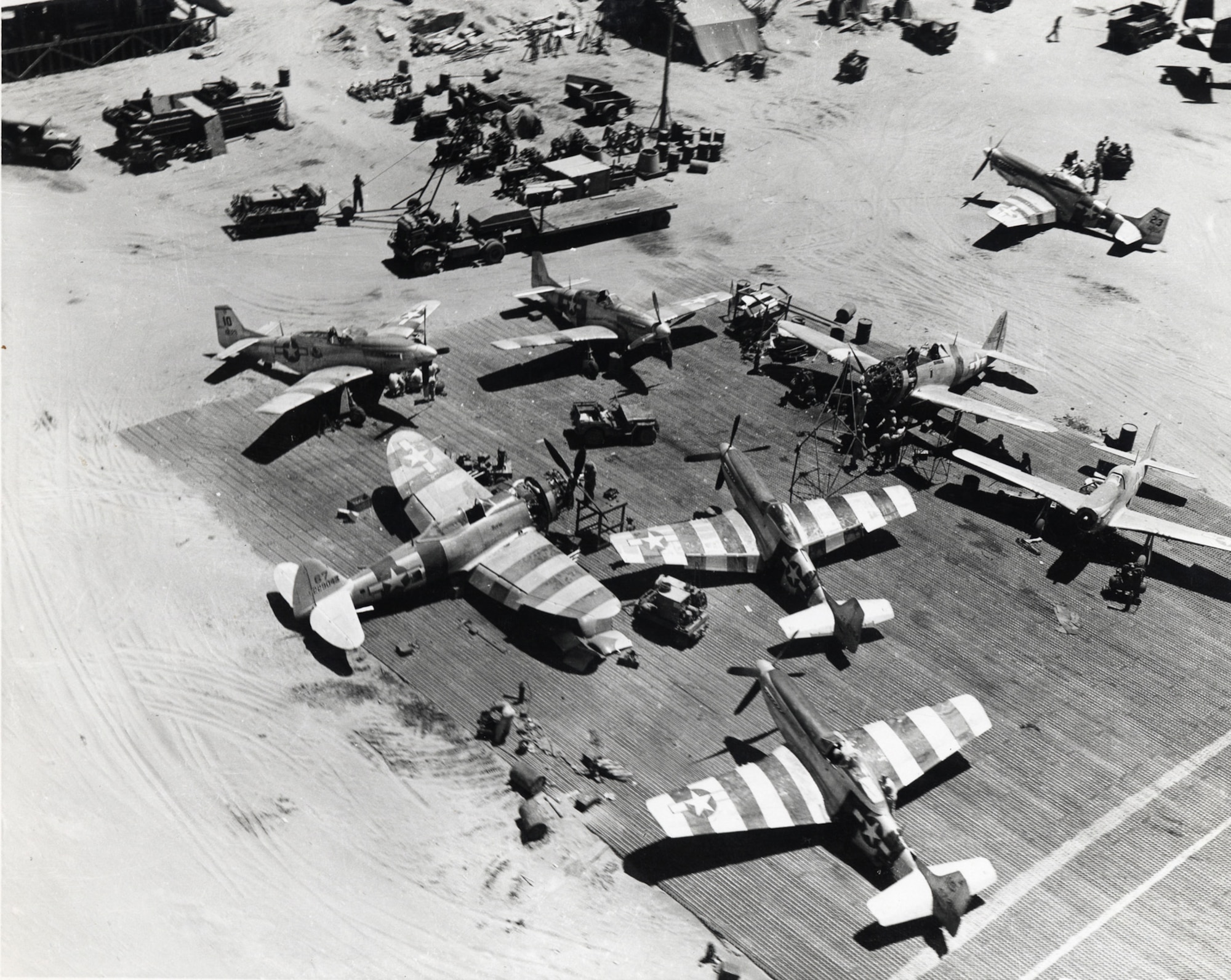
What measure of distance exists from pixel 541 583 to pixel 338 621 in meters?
4.85

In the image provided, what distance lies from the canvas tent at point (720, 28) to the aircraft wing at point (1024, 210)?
2281cm

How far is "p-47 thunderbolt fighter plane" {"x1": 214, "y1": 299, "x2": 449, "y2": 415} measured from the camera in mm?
33844

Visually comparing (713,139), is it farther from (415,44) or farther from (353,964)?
(353,964)

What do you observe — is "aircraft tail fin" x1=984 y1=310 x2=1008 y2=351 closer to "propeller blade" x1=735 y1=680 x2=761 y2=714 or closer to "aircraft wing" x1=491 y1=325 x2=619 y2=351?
"aircraft wing" x1=491 y1=325 x2=619 y2=351

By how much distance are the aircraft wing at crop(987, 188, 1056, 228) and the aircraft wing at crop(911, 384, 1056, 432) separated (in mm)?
15403

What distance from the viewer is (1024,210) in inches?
1885

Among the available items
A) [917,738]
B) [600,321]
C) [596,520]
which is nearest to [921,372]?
[600,321]

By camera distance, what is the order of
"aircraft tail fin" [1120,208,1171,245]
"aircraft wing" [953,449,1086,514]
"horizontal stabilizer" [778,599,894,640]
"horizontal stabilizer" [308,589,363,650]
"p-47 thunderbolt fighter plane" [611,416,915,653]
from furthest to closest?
1. "aircraft tail fin" [1120,208,1171,245]
2. "aircraft wing" [953,449,1086,514]
3. "p-47 thunderbolt fighter plane" [611,416,915,653]
4. "horizontal stabilizer" [778,599,894,640]
5. "horizontal stabilizer" [308,589,363,650]

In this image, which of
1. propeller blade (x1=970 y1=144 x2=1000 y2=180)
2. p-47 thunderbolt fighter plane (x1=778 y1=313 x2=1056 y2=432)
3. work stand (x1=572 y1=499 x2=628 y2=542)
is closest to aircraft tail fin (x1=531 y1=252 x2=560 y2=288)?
p-47 thunderbolt fighter plane (x1=778 y1=313 x2=1056 y2=432)

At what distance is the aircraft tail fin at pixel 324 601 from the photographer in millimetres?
24734

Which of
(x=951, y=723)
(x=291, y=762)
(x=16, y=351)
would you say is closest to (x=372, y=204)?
(x=16, y=351)

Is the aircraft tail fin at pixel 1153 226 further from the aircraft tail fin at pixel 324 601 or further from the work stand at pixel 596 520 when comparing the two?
the aircraft tail fin at pixel 324 601

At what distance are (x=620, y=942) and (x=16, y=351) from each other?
29.1 metres

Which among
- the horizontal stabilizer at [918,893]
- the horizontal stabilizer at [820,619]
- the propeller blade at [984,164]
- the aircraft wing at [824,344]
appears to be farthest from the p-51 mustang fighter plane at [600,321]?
the horizontal stabilizer at [918,893]
